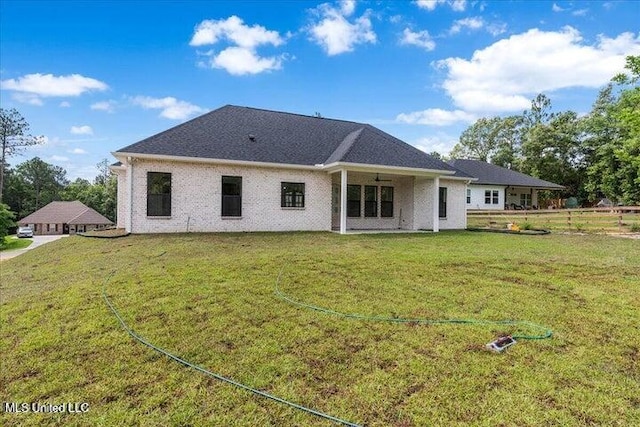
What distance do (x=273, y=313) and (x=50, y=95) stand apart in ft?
96.8

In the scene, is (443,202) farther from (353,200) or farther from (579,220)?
(579,220)

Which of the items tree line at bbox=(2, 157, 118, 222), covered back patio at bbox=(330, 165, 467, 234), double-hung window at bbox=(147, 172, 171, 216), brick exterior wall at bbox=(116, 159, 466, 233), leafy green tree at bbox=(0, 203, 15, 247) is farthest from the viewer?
tree line at bbox=(2, 157, 118, 222)

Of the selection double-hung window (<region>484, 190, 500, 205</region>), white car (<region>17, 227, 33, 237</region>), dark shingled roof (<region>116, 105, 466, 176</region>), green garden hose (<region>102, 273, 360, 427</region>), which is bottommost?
white car (<region>17, 227, 33, 237</region>)

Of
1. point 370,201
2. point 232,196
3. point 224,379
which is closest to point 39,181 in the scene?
point 232,196

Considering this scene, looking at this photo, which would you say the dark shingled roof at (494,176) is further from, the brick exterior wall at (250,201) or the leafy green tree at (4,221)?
the leafy green tree at (4,221)

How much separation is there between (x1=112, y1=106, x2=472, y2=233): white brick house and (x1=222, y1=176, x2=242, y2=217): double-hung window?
0.04 meters

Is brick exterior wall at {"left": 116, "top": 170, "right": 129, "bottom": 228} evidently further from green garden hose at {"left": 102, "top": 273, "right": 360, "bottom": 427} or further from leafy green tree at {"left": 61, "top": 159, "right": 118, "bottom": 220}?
leafy green tree at {"left": 61, "top": 159, "right": 118, "bottom": 220}

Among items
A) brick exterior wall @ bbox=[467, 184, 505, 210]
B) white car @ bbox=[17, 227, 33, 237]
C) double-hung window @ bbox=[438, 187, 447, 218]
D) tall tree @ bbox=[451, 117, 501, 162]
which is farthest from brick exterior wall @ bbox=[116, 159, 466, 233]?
white car @ bbox=[17, 227, 33, 237]

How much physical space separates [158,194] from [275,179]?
437 centimetres

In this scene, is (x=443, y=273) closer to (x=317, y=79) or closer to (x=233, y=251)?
(x=233, y=251)

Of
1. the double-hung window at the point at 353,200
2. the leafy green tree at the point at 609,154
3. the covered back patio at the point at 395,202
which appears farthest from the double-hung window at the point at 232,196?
the leafy green tree at the point at 609,154

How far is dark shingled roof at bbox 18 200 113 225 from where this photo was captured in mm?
52000

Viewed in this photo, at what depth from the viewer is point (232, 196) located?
13.5 meters

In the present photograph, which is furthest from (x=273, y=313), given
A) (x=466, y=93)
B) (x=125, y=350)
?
(x=466, y=93)
